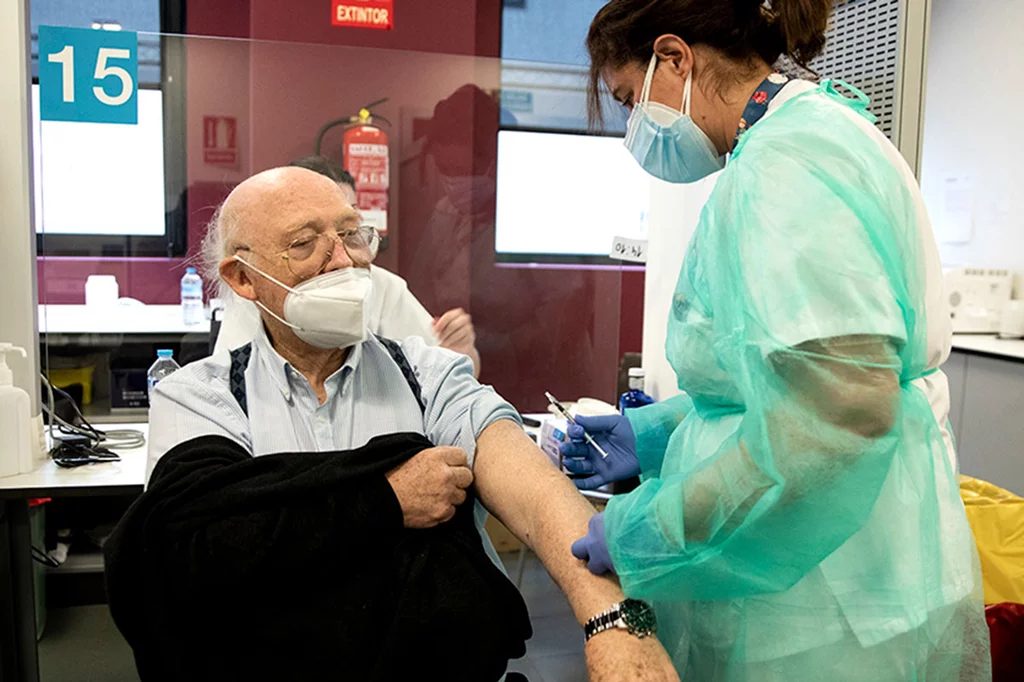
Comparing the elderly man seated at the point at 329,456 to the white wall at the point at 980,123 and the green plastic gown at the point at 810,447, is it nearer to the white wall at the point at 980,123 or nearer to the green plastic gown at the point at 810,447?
the green plastic gown at the point at 810,447

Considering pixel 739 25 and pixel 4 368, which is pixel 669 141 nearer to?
pixel 739 25

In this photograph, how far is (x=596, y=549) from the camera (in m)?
1.11

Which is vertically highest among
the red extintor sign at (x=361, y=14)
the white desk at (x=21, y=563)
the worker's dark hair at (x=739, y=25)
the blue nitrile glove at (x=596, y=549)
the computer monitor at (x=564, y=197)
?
the red extintor sign at (x=361, y=14)

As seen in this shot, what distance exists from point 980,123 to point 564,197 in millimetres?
2957

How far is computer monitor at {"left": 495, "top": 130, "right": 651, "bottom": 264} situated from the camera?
301 centimetres

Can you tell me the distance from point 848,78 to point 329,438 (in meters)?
1.38

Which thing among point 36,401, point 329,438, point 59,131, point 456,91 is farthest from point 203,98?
point 329,438

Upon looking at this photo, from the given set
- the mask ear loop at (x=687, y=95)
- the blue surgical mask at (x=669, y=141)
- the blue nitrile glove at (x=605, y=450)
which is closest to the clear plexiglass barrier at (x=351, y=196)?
the blue nitrile glove at (x=605, y=450)

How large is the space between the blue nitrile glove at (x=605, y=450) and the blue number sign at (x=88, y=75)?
5.60 feet

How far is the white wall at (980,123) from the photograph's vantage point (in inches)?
174

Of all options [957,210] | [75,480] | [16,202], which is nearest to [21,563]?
[75,480]

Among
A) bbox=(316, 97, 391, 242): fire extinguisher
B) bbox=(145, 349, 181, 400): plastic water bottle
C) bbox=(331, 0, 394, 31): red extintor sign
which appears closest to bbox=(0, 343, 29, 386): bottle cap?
bbox=(145, 349, 181, 400): plastic water bottle

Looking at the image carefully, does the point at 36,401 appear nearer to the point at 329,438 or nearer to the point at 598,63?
the point at 329,438

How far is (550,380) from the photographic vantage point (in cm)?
311
